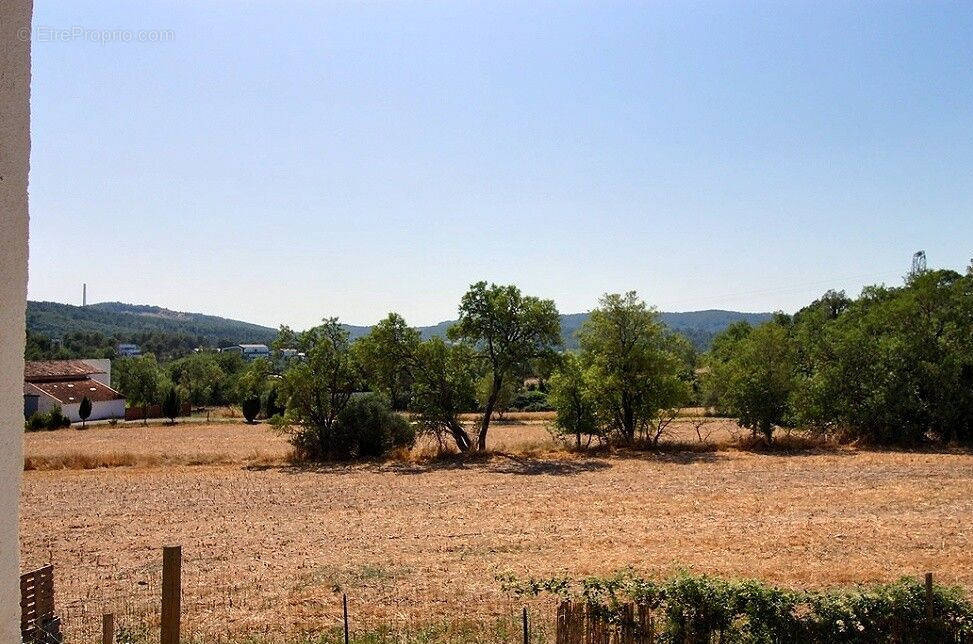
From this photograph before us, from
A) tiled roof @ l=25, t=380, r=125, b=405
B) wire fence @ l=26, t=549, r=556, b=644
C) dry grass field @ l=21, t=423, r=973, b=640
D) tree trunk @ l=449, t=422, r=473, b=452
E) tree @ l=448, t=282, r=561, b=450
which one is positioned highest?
tree @ l=448, t=282, r=561, b=450

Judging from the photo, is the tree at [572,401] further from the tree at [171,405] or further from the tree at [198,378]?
the tree at [198,378]

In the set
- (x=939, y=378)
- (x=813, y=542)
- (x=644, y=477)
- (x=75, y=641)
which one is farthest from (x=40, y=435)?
(x=939, y=378)

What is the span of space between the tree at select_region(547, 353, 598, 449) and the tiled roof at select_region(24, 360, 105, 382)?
60622 mm

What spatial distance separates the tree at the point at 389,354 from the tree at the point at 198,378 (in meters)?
55.9

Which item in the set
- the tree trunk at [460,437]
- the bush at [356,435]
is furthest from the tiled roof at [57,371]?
the tree trunk at [460,437]

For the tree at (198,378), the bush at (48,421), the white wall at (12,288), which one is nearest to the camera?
the white wall at (12,288)

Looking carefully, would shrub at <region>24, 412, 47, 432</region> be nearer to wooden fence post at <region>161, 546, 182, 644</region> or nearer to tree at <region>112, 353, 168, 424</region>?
tree at <region>112, 353, 168, 424</region>

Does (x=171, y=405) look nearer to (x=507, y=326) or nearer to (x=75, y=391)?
(x=75, y=391)

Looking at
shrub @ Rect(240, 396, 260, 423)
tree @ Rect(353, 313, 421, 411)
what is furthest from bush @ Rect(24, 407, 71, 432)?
tree @ Rect(353, 313, 421, 411)

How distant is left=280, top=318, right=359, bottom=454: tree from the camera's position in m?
36.2

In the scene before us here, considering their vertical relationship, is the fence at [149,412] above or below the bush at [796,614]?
below

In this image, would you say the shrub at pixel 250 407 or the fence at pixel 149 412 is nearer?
the shrub at pixel 250 407

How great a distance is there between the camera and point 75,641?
1073 cm

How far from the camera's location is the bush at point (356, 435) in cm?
3669
